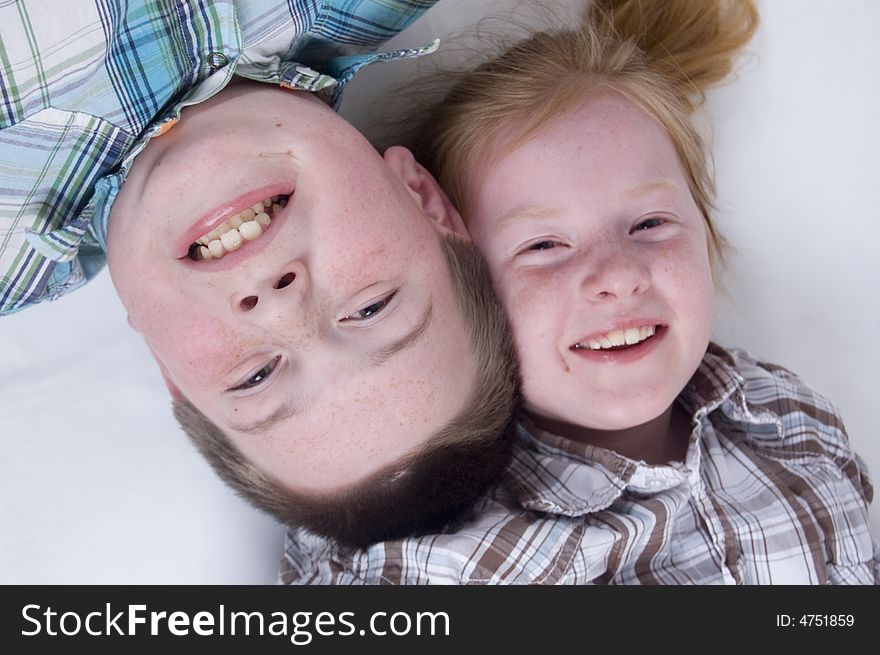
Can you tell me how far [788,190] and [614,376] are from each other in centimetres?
56

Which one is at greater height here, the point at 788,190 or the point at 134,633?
the point at 788,190

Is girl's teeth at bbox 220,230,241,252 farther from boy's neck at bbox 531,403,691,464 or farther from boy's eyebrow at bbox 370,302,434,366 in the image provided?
boy's neck at bbox 531,403,691,464

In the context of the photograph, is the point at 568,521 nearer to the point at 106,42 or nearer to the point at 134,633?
the point at 134,633

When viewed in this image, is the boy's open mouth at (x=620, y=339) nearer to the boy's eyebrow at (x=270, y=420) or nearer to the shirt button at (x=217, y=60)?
the boy's eyebrow at (x=270, y=420)

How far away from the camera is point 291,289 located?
0.95 m

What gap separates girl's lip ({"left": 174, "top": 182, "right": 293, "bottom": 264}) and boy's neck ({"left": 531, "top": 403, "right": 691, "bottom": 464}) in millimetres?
539

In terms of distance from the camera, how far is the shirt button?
100cm

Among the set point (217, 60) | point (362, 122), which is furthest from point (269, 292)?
point (362, 122)

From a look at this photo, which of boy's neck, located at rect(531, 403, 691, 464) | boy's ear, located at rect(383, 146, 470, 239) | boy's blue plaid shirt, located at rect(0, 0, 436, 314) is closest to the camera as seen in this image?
boy's blue plaid shirt, located at rect(0, 0, 436, 314)

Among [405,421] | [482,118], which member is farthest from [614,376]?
[482,118]

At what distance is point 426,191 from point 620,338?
31 centimetres

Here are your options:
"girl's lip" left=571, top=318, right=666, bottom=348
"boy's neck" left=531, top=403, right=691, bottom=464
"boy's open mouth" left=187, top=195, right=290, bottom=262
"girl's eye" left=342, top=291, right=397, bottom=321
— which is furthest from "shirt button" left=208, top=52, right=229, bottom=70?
"boy's neck" left=531, top=403, right=691, bottom=464

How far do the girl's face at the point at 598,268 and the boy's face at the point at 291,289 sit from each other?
176mm

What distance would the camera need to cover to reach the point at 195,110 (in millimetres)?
1021
